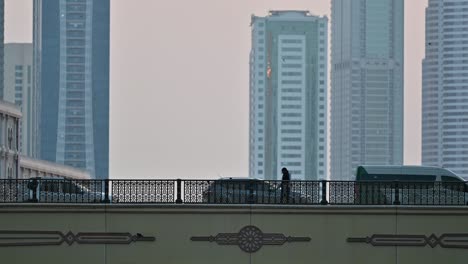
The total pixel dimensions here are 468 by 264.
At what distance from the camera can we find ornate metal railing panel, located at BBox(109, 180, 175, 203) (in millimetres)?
36438

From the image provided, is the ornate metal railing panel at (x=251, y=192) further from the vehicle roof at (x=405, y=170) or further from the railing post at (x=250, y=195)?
the vehicle roof at (x=405, y=170)

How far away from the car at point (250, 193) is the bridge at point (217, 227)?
0.04 metres

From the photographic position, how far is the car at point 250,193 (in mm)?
36562

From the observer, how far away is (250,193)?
36562mm

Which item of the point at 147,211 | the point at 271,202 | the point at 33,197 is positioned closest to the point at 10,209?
the point at 33,197

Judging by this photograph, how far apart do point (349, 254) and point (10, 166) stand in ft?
219

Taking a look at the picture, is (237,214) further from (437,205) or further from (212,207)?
(437,205)

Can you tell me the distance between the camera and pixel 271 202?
3653 centimetres

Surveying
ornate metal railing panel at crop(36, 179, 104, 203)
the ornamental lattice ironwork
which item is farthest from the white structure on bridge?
the ornamental lattice ironwork

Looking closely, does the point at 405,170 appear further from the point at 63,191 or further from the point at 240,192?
the point at 63,191

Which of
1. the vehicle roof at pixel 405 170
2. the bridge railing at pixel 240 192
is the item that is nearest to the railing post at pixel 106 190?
the bridge railing at pixel 240 192

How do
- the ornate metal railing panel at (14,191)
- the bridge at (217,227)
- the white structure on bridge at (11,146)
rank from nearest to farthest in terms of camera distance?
the bridge at (217,227) < the ornate metal railing panel at (14,191) < the white structure on bridge at (11,146)

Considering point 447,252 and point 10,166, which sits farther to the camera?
point 10,166

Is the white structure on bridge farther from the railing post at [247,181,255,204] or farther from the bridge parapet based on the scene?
the railing post at [247,181,255,204]
